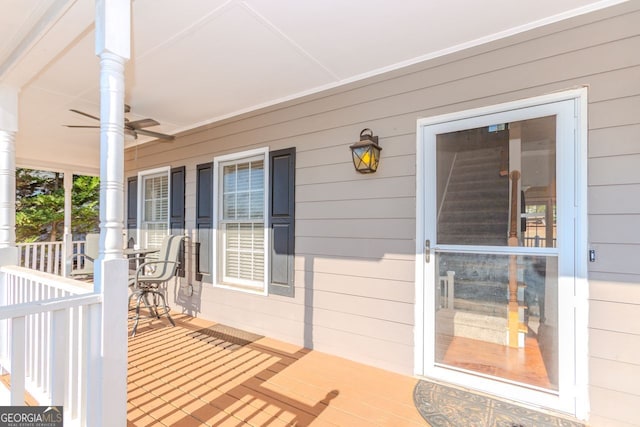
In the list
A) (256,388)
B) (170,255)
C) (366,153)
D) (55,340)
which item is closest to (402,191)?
(366,153)

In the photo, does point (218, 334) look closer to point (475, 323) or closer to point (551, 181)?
point (475, 323)

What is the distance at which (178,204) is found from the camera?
4656 mm

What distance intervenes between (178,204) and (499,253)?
13.6 ft

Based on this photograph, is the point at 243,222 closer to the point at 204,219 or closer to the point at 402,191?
the point at 204,219

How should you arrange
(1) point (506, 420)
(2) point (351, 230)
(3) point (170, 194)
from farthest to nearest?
(3) point (170, 194)
(2) point (351, 230)
(1) point (506, 420)

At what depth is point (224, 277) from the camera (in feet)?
13.9

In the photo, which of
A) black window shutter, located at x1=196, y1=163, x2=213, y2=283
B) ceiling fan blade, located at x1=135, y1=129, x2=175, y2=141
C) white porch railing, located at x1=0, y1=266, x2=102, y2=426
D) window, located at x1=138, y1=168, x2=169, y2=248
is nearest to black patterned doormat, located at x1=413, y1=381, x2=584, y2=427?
white porch railing, located at x1=0, y1=266, x2=102, y2=426

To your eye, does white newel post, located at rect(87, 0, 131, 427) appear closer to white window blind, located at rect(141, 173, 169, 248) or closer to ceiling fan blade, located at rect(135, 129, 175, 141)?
ceiling fan blade, located at rect(135, 129, 175, 141)

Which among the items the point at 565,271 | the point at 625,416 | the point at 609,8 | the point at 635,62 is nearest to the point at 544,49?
the point at 609,8

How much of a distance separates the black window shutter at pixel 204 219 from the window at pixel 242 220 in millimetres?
139

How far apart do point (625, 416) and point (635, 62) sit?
217 centimetres

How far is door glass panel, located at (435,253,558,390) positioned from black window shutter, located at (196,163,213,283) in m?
2.98

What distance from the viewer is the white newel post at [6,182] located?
2.75 meters

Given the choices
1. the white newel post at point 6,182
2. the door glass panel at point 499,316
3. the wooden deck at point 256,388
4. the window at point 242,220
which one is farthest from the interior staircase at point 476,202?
the white newel post at point 6,182
